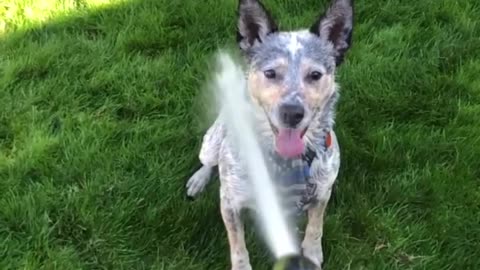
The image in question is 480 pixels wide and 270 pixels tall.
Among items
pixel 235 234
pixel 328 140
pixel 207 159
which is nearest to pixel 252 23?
pixel 328 140

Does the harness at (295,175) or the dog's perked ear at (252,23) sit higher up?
the dog's perked ear at (252,23)

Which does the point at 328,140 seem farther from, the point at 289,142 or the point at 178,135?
the point at 178,135

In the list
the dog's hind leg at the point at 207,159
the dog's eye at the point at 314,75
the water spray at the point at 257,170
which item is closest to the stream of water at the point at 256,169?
the water spray at the point at 257,170

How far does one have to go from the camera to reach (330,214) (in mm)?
4277

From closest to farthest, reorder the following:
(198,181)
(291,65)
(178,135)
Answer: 1. (291,65)
2. (198,181)
3. (178,135)

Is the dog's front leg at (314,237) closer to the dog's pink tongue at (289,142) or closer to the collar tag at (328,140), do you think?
the collar tag at (328,140)

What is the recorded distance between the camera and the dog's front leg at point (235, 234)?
3818mm

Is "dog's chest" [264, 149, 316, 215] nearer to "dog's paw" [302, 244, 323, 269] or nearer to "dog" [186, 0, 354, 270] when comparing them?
"dog" [186, 0, 354, 270]

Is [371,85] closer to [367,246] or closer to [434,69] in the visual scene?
[434,69]

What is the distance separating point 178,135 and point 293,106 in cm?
137

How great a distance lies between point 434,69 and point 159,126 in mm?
1770

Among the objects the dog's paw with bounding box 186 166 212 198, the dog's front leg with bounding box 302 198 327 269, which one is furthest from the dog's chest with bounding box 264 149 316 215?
the dog's paw with bounding box 186 166 212 198

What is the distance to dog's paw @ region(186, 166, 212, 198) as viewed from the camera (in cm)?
430

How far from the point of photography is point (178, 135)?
15.4 feet
